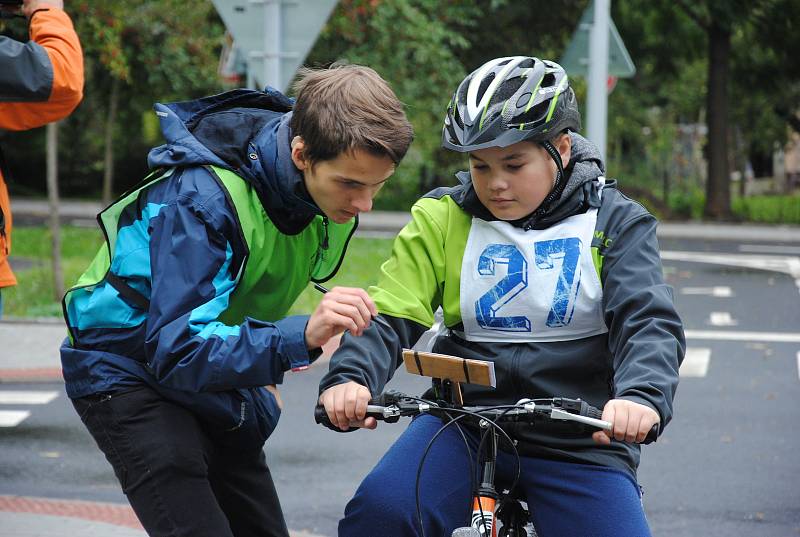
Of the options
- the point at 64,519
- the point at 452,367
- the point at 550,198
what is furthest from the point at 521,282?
the point at 64,519

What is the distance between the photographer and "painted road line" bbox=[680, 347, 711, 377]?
999 centimetres

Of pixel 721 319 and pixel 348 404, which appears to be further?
pixel 721 319

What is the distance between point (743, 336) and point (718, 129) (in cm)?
1778

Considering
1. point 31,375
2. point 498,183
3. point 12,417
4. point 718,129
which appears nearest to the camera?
point 498,183

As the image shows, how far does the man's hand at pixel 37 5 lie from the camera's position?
398cm

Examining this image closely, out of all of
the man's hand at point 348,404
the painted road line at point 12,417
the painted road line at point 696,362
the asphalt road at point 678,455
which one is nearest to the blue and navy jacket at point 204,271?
the man's hand at point 348,404

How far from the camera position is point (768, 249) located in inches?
864

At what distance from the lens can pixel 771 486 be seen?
22.2 ft

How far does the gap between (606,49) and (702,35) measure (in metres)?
19.1

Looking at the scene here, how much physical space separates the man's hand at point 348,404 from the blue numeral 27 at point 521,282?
447 millimetres

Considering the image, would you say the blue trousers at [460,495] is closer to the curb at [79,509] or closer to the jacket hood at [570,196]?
the jacket hood at [570,196]

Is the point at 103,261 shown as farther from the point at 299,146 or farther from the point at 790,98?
the point at 790,98

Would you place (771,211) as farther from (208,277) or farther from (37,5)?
(208,277)

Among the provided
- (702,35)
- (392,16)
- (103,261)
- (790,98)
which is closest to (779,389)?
(103,261)
